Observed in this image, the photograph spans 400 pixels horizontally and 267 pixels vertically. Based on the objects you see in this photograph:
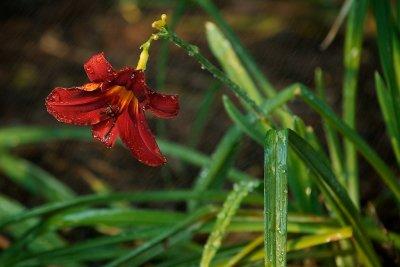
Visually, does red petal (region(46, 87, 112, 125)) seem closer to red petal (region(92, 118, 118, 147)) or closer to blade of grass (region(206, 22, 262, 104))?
red petal (region(92, 118, 118, 147))

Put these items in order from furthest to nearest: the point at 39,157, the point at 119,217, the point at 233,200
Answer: the point at 39,157 < the point at 119,217 < the point at 233,200

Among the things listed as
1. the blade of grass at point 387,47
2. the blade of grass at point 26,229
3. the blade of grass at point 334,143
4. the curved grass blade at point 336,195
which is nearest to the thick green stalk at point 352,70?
the blade of grass at point 334,143

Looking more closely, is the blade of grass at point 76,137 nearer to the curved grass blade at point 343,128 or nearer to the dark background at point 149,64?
the dark background at point 149,64

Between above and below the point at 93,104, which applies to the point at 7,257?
above

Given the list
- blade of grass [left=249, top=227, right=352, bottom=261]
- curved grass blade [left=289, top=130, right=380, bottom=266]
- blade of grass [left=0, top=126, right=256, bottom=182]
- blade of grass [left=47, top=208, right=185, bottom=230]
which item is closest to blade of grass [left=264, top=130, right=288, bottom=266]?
curved grass blade [left=289, top=130, right=380, bottom=266]

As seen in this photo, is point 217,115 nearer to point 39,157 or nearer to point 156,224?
point 39,157

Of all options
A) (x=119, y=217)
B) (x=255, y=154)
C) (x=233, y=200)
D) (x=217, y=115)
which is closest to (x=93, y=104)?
(x=233, y=200)
